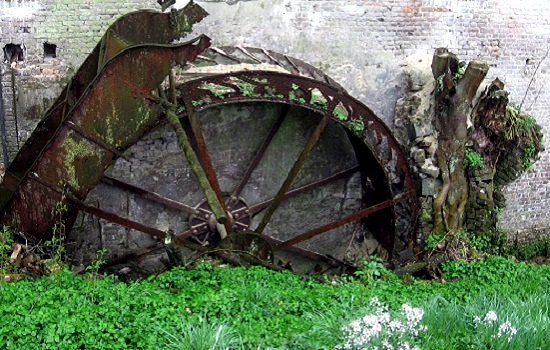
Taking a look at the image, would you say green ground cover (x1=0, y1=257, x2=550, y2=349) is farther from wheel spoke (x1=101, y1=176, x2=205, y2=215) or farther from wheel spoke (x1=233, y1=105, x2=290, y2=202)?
wheel spoke (x1=233, y1=105, x2=290, y2=202)


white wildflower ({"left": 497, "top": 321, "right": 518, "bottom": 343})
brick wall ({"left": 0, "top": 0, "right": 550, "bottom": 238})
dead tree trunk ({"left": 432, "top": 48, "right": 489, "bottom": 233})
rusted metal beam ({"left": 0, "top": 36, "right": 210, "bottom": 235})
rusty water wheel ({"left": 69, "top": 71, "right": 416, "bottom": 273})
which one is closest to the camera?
white wildflower ({"left": 497, "top": 321, "right": 518, "bottom": 343})

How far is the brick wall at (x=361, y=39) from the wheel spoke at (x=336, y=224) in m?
1.48

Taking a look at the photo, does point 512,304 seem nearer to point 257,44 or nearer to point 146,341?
point 146,341

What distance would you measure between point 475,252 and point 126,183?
4.41 m

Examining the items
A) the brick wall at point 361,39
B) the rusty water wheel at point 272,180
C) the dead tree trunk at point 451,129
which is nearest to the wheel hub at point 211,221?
the rusty water wheel at point 272,180

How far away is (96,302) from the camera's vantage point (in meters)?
4.51

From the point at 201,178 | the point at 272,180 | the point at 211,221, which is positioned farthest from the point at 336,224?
the point at 201,178

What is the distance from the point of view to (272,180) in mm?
7484

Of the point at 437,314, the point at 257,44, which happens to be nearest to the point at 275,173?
the point at 257,44

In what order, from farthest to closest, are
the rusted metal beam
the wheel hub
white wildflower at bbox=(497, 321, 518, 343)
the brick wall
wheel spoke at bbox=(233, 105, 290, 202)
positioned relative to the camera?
wheel spoke at bbox=(233, 105, 290, 202) < the wheel hub < the brick wall < the rusted metal beam < white wildflower at bbox=(497, 321, 518, 343)

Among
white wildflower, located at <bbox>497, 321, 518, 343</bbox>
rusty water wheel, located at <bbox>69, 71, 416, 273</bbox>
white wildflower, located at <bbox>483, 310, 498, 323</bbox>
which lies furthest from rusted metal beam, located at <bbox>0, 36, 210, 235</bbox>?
white wildflower, located at <bbox>497, 321, 518, 343</bbox>

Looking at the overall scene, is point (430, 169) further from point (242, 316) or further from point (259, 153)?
point (242, 316)

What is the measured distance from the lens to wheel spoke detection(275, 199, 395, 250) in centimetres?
669

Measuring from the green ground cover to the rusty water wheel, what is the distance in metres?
1.05
